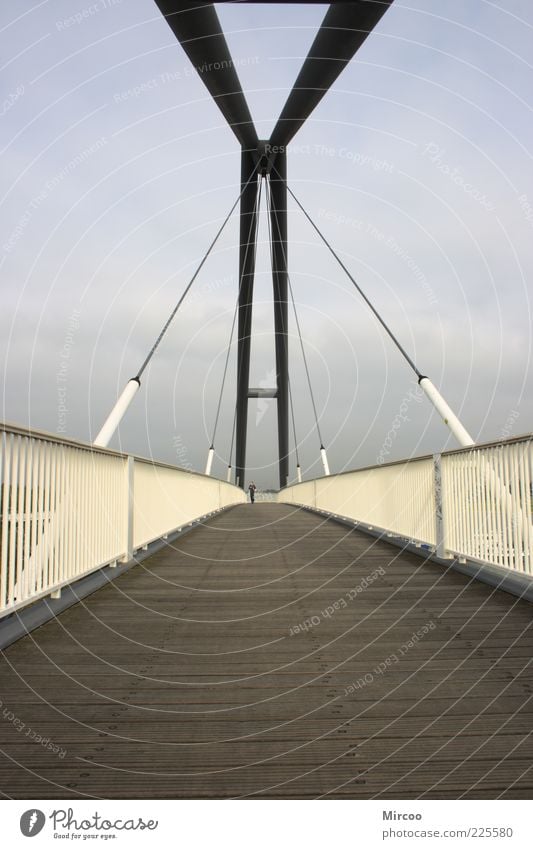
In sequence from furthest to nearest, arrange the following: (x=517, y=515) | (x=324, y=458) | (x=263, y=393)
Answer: (x=263, y=393), (x=324, y=458), (x=517, y=515)

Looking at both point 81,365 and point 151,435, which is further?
point 151,435

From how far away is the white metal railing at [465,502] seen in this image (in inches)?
197

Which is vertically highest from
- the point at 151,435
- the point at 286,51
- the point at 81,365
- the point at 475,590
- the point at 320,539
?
the point at 286,51

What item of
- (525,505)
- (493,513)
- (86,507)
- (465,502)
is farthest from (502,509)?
(86,507)

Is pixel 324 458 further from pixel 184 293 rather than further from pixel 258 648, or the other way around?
pixel 258 648

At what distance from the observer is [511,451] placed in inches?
203

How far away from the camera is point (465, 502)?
6254 mm

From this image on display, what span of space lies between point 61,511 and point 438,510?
398 cm

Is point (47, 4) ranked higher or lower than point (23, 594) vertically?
higher

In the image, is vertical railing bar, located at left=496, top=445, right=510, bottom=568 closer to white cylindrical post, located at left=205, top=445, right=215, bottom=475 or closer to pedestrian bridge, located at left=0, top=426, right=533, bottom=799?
pedestrian bridge, located at left=0, top=426, right=533, bottom=799

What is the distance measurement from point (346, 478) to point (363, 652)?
884 centimetres

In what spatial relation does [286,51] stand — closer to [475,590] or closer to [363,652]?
[475,590]

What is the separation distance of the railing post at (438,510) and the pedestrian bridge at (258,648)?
3 centimetres
